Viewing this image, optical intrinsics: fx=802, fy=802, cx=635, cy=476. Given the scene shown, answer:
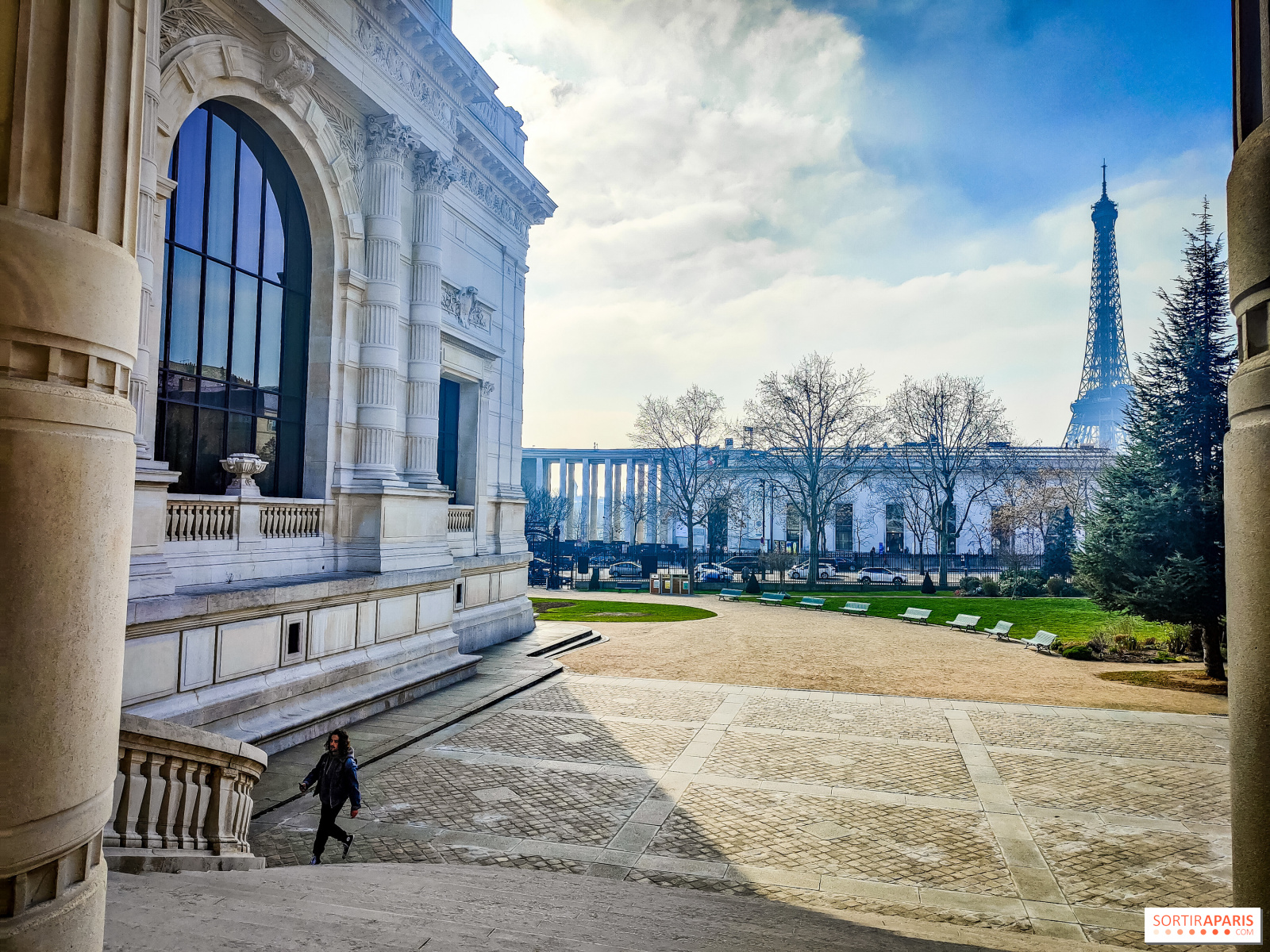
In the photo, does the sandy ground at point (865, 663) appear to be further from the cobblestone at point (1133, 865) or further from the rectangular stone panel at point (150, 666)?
the rectangular stone panel at point (150, 666)

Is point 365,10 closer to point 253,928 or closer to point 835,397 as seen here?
point 253,928

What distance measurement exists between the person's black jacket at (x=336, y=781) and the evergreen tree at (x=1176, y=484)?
19.2 metres

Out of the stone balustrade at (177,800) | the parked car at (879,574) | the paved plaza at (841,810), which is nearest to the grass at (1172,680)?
the paved plaza at (841,810)

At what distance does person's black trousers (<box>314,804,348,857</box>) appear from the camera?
8695mm

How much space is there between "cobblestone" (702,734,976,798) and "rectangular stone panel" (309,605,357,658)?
24.7ft

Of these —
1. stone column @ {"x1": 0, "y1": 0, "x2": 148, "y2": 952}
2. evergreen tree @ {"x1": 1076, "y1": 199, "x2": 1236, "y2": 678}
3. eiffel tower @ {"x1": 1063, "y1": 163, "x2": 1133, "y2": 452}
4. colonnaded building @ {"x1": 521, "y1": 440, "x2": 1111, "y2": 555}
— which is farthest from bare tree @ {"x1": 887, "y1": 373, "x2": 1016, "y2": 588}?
eiffel tower @ {"x1": 1063, "y1": 163, "x2": 1133, "y2": 452}

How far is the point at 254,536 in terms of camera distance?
14594mm

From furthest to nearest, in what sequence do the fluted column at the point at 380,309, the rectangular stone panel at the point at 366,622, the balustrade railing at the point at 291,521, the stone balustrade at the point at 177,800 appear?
the fluted column at the point at 380,309 → the rectangular stone panel at the point at 366,622 → the balustrade railing at the point at 291,521 → the stone balustrade at the point at 177,800

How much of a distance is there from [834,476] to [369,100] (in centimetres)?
4057

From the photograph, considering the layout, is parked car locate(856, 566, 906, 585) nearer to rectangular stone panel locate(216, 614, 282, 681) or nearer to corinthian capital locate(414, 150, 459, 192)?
corinthian capital locate(414, 150, 459, 192)

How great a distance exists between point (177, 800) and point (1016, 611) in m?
33.7

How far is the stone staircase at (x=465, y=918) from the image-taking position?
4.97 m

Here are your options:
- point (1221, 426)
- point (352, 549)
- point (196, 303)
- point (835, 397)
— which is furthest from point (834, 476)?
point (196, 303)

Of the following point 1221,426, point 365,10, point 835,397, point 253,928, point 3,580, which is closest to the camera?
point 3,580
